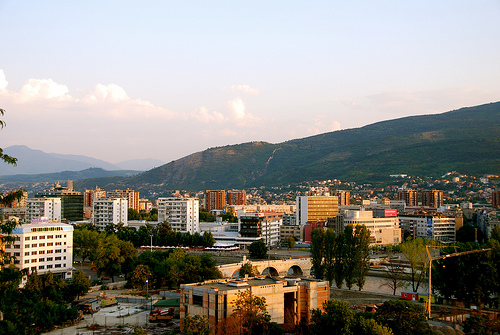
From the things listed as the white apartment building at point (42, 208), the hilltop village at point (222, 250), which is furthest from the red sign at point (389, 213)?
the white apartment building at point (42, 208)

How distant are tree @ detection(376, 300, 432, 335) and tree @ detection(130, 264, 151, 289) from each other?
61.1ft

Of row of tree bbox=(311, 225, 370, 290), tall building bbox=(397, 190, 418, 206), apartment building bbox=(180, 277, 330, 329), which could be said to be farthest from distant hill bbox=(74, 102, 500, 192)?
apartment building bbox=(180, 277, 330, 329)

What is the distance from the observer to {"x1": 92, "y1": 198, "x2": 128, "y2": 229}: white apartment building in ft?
228

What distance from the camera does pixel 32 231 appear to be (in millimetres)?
37625

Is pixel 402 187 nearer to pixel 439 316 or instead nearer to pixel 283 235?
pixel 283 235

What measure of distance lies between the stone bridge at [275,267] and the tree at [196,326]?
18097 mm

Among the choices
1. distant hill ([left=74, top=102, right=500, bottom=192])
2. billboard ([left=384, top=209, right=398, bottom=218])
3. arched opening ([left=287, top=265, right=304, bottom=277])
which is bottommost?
arched opening ([left=287, top=265, right=304, bottom=277])

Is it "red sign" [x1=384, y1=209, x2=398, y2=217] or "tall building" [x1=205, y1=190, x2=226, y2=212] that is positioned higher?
"tall building" [x1=205, y1=190, x2=226, y2=212]

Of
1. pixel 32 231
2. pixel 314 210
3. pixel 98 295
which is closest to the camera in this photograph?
pixel 98 295

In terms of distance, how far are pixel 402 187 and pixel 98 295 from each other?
105 meters

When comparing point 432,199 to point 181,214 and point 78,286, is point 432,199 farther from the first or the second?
point 78,286

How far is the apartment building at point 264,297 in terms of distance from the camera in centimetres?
2055

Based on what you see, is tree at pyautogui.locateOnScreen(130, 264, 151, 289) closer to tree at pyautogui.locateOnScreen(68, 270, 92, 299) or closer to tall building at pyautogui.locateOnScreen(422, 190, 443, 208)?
tree at pyautogui.locateOnScreen(68, 270, 92, 299)

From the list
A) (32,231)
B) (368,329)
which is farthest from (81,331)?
(32,231)
